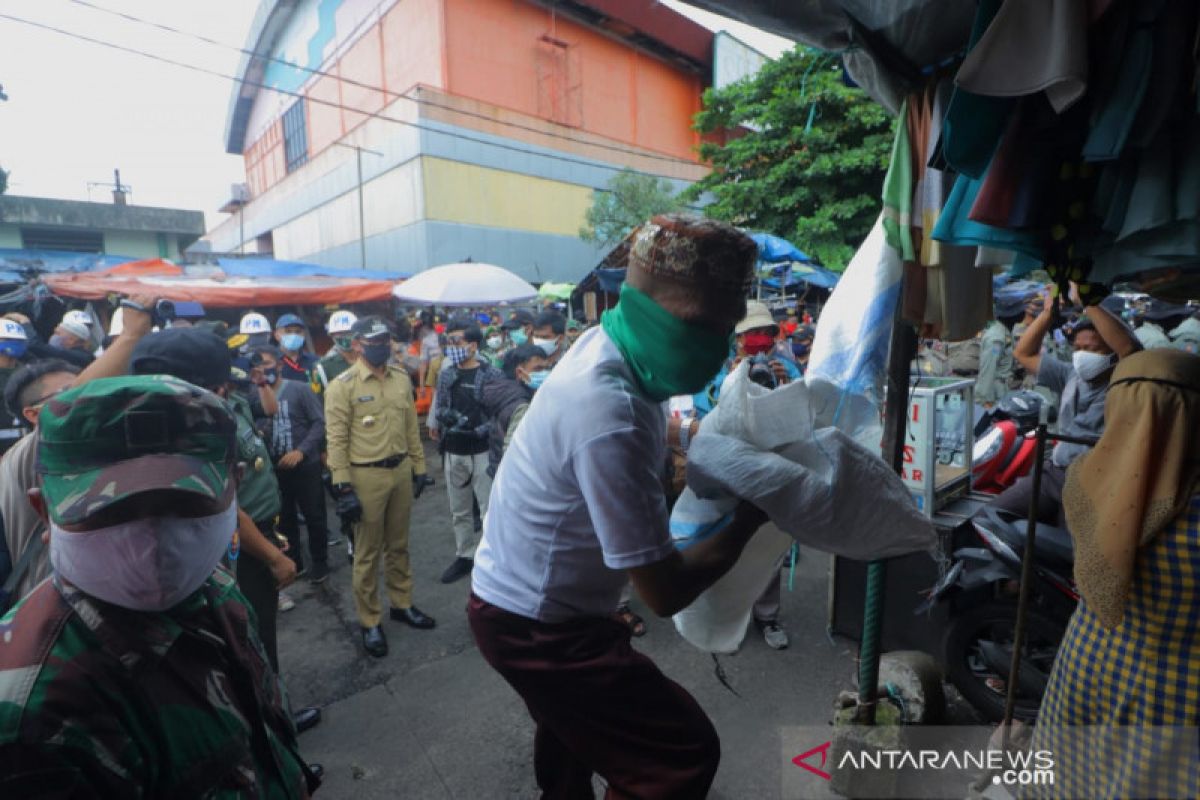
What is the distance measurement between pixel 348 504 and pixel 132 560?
9.56 feet

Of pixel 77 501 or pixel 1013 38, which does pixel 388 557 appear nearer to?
pixel 77 501

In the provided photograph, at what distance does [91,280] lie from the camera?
9.96 m

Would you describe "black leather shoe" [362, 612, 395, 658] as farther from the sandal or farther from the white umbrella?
the white umbrella

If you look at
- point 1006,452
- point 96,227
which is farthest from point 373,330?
point 96,227

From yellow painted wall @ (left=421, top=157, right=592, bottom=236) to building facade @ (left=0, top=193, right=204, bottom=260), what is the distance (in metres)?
8.72

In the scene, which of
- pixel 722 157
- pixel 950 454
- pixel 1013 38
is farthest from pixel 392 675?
pixel 722 157

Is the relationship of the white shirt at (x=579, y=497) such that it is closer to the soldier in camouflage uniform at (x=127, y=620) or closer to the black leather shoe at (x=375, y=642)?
the soldier in camouflage uniform at (x=127, y=620)

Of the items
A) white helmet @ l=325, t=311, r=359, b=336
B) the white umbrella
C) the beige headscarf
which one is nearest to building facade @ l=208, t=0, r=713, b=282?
the white umbrella

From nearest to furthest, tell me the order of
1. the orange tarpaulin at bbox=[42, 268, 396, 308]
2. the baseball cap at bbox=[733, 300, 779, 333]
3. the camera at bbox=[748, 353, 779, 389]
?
the camera at bbox=[748, 353, 779, 389] → the baseball cap at bbox=[733, 300, 779, 333] → the orange tarpaulin at bbox=[42, 268, 396, 308]

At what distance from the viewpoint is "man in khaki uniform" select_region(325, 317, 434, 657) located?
3.91 metres

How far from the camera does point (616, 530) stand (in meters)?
1.40

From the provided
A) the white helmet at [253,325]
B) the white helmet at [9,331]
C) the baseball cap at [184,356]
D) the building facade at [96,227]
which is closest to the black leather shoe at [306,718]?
the baseball cap at [184,356]

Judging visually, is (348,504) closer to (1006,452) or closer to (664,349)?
(664,349)

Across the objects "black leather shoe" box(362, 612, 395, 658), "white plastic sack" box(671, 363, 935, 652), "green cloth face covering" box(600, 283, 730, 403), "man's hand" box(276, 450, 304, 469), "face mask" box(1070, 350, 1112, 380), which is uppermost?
"green cloth face covering" box(600, 283, 730, 403)
